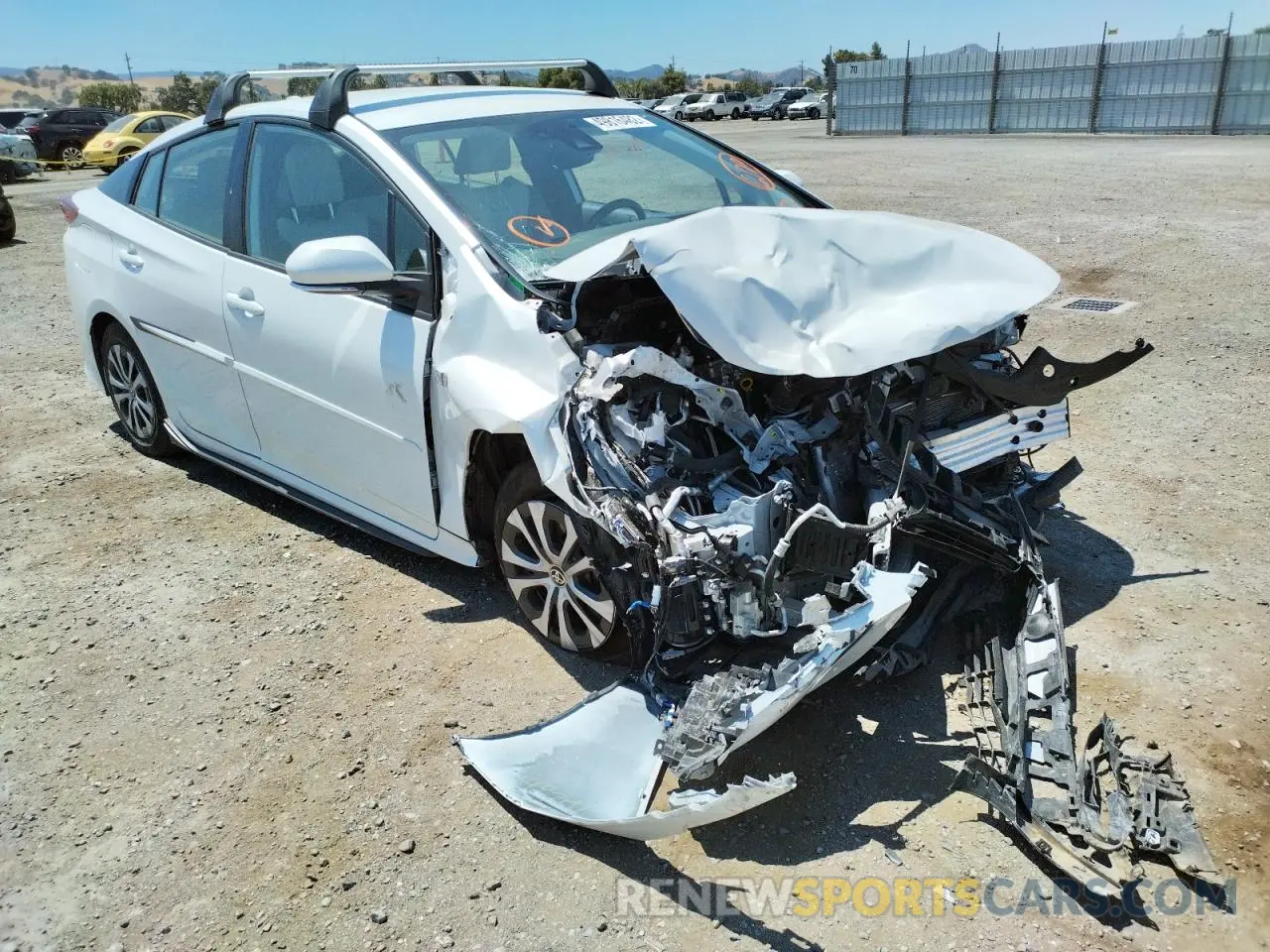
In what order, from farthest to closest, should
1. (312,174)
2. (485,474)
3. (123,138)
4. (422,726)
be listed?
(123,138) → (312,174) → (485,474) → (422,726)

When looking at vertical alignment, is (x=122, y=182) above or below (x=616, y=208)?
above

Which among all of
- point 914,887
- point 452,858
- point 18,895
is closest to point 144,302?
point 18,895

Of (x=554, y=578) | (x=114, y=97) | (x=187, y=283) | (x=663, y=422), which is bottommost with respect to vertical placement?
(x=554, y=578)

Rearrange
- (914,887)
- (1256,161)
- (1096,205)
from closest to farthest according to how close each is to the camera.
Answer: (914,887), (1096,205), (1256,161)

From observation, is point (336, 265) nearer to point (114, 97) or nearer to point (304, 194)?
point (304, 194)

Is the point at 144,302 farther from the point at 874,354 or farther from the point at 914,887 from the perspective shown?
the point at 914,887

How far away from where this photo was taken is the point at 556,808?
272 centimetres

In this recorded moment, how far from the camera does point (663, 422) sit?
3.06 meters

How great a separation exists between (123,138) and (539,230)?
73.4 ft

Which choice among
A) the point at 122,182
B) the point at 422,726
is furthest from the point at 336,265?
the point at 122,182

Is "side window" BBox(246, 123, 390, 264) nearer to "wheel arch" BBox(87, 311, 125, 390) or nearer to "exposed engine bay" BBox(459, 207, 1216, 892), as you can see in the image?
"exposed engine bay" BBox(459, 207, 1216, 892)

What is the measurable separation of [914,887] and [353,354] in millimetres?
2592

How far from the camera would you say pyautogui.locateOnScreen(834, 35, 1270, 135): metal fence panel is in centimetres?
2453

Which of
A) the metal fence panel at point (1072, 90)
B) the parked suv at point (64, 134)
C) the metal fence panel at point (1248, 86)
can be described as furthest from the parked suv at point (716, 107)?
the parked suv at point (64, 134)
